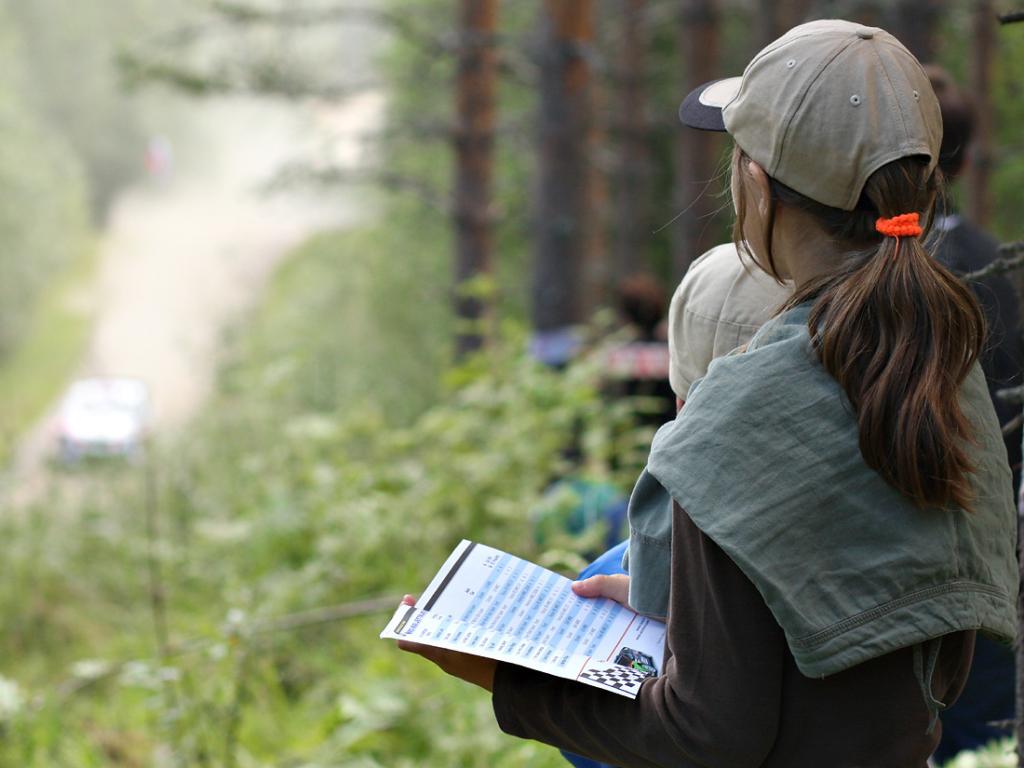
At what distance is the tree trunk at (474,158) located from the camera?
A: 1150 centimetres

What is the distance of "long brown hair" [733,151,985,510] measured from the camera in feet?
4.45

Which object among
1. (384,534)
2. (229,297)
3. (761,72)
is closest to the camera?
(761,72)

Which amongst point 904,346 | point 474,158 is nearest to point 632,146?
point 474,158

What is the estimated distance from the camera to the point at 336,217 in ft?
144

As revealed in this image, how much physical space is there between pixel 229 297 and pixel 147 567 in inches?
1222

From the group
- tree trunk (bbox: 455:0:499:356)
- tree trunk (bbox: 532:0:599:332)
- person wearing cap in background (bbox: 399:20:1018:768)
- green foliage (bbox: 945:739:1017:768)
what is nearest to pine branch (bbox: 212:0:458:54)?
tree trunk (bbox: 455:0:499:356)

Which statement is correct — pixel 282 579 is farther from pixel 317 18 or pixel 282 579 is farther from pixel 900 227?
pixel 317 18

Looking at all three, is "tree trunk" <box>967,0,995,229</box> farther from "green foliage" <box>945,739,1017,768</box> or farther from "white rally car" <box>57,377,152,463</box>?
"green foliage" <box>945,739,1017,768</box>

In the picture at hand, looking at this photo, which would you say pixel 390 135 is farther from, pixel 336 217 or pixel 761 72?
pixel 336 217

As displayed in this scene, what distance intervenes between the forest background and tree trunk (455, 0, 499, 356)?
3 centimetres

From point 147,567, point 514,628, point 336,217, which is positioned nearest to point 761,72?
point 514,628

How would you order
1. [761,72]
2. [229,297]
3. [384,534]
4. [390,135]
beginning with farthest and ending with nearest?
[229,297], [390,135], [384,534], [761,72]

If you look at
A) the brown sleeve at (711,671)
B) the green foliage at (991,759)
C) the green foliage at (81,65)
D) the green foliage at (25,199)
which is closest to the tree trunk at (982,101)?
the green foliage at (991,759)

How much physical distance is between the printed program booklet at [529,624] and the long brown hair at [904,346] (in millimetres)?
418
